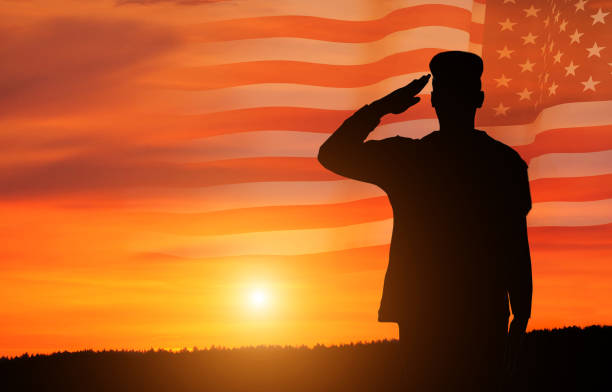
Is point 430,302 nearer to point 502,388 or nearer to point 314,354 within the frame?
point 502,388

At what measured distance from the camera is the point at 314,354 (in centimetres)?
1030

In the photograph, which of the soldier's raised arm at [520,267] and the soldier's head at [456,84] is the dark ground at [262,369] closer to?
the soldier's raised arm at [520,267]

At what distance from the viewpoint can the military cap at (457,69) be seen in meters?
4.00

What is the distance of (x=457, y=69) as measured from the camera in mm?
4016

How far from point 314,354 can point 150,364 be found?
→ 1886 mm

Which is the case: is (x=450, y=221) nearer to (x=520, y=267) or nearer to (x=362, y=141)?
(x=520, y=267)

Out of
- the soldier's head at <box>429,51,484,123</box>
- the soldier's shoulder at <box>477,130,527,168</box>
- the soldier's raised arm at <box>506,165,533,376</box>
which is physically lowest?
the soldier's raised arm at <box>506,165,533,376</box>

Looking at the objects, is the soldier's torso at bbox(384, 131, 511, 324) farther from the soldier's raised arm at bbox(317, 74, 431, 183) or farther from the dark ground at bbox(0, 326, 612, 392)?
the dark ground at bbox(0, 326, 612, 392)

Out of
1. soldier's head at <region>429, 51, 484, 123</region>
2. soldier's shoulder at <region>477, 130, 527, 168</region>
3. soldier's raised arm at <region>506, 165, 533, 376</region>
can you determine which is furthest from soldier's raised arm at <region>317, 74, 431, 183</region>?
soldier's raised arm at <region>506, 165, 533, 376</region>

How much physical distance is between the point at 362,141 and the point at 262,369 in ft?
19.8

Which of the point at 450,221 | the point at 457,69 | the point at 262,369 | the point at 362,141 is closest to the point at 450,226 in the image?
the point at 450,221

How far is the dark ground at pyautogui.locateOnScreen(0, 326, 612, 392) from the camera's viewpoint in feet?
29.9

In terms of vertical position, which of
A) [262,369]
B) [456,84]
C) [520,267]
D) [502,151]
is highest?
[456,84]

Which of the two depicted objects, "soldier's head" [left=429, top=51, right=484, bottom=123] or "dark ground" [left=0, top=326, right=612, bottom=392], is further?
"dark ground" [left=0, top=326, right=612, bottom=392]
